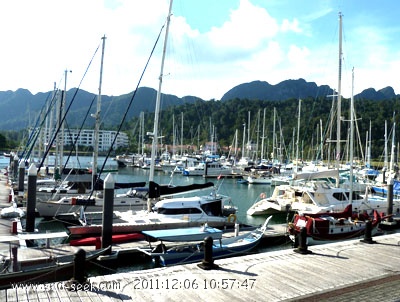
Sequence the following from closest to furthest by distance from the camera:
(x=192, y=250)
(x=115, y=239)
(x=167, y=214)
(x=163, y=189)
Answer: (x=192, y=250), (x=115, y=239), (x=167, y=214), (x=163, y=189)

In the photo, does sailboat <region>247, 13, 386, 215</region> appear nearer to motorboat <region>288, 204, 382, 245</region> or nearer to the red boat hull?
motorboat <region>288, 204, 382, 245</region>

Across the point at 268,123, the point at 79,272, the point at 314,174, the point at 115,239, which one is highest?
the point at 268,123

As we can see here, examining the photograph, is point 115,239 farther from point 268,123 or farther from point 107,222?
point 268,123

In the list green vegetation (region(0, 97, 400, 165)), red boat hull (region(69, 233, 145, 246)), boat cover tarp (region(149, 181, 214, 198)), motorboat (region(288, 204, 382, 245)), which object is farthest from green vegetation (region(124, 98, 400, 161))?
red boat hull (region(69, 233, 145, 246))

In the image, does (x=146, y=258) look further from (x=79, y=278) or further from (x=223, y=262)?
(x=79, y=278)

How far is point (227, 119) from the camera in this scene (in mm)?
157125

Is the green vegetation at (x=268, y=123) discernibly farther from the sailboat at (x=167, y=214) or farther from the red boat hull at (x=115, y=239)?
the red boat hull at (x=115, y=239)

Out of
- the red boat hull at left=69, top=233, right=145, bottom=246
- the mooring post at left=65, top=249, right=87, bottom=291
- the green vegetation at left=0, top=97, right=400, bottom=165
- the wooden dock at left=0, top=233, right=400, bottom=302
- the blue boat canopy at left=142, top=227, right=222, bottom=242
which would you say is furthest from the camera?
the green vegetation at left=0, top=97, right=400, bottom=165

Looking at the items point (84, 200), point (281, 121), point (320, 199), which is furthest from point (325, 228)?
point (281, 121)

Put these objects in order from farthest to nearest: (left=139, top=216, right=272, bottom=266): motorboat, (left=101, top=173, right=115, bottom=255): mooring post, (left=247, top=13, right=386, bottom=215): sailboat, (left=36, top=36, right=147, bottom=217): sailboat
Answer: (left=247, top=13, right=386, bottom=215): sailboat → (left=36, top=36, right=147, bottom=217): sailboat → (left=101, top=173, right=115, bottom=255): mooring post → (left=139, top=216, right=272, bottom=266): motorboat

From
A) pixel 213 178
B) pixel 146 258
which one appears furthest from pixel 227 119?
pixel 146 258

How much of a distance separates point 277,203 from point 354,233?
8.18 metres

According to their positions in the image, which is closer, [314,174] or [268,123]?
[314,174]

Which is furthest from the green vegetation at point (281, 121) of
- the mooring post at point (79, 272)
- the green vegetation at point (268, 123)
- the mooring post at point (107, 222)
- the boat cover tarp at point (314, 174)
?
the mooring post at point (79, 272)
